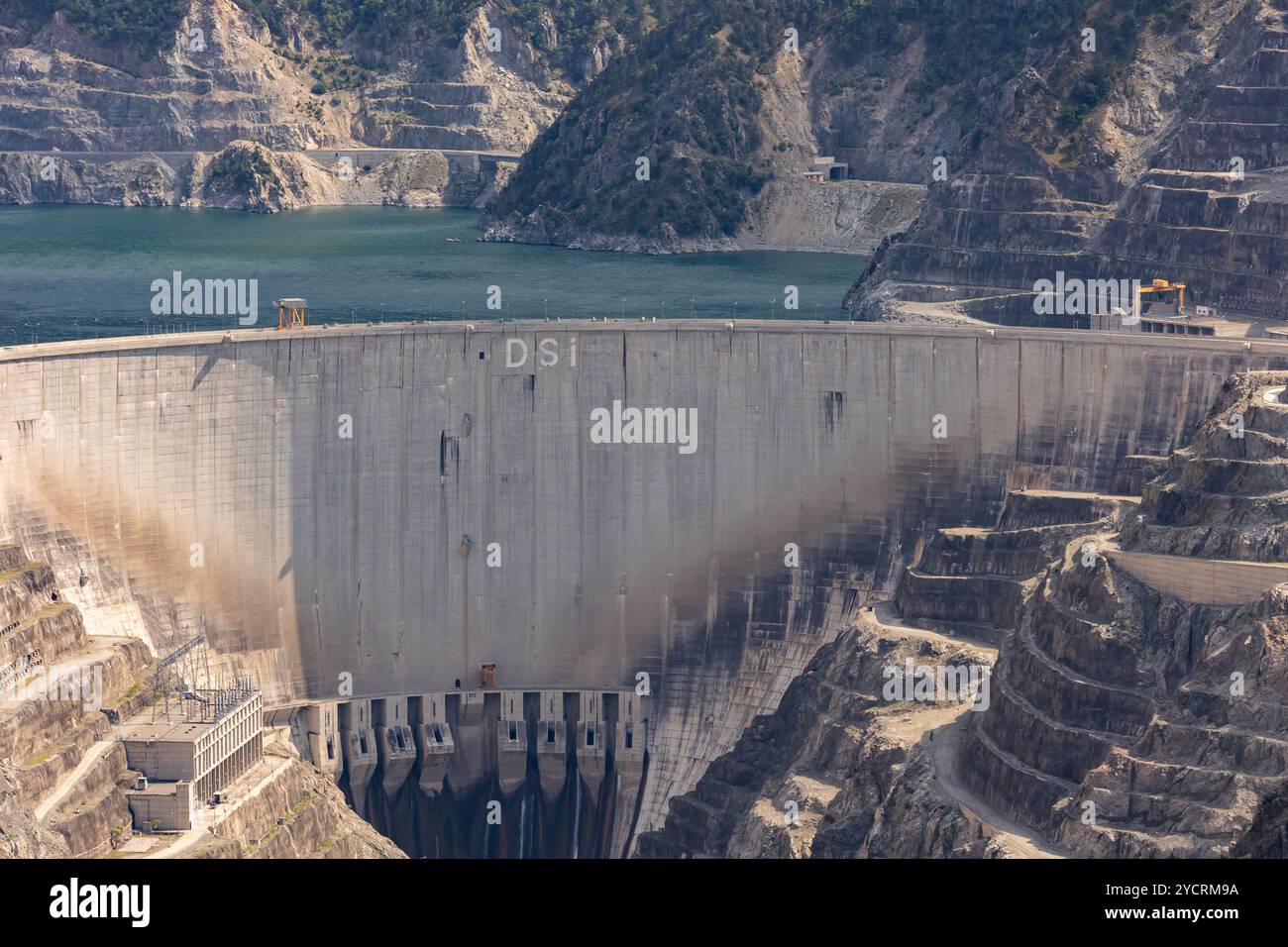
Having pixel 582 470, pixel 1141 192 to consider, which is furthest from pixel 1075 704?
pixel 1141 192

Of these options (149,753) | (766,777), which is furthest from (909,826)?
(149,753)

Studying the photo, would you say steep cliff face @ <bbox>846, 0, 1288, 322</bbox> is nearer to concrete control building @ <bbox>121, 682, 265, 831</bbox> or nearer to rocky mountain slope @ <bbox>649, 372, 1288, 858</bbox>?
rocky mountain slope @ <bbox>649, 372, 1288, 858</bbox>

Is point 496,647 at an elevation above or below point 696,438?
below

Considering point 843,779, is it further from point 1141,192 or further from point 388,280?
point 388,280

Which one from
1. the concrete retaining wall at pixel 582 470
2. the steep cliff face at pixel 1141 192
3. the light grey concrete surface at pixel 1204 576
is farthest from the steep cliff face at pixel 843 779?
the steep cliff face at pixel 1141 192

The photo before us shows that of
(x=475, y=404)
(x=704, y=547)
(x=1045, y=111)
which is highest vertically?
(x=1045, y=111)

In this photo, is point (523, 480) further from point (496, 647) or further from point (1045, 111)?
point (1045, 111)

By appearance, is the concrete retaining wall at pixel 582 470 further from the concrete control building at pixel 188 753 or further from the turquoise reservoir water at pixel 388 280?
the turquoise reservoir water at pixel 388 280
